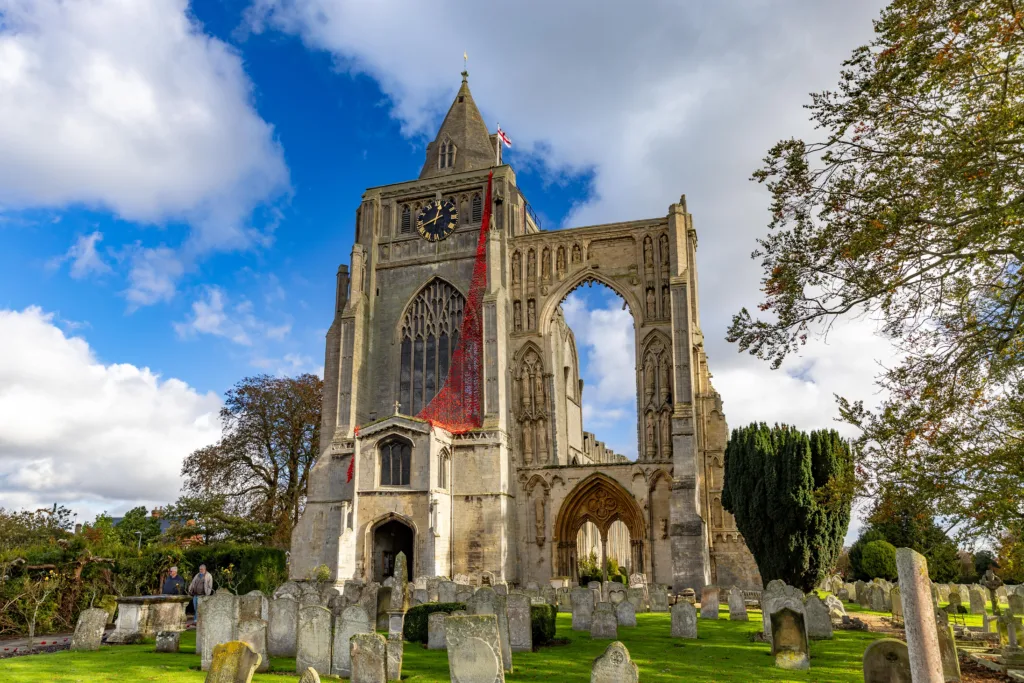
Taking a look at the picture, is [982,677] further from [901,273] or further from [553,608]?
[553,608]

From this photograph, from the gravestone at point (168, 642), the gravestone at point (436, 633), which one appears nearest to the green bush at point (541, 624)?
the gravestone at point (436, 633)

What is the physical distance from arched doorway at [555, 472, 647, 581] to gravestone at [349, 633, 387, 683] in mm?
20317

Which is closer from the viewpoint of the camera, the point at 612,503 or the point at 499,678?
the point at 499,678

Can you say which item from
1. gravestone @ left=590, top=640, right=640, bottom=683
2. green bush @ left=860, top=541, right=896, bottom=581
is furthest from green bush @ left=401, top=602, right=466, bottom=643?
green bush @ left=860, top=541, right=896, bottom=581

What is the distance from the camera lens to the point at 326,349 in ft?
107

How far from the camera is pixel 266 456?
1401 inches

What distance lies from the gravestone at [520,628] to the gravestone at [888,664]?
554 cm

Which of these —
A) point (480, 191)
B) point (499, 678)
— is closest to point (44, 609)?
point (499, 678)

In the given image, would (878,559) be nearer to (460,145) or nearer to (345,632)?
(460,145)

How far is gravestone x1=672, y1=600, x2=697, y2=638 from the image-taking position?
13930 mm

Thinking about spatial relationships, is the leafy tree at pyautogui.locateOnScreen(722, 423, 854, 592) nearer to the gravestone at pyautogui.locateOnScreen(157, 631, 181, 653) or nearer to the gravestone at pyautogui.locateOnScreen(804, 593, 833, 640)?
the gravestone at pyautogui.locateOnScreen(804, 593, 833, 640)

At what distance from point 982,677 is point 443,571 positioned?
61.2ft

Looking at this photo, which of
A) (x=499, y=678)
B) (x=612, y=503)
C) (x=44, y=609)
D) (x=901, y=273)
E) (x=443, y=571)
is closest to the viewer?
(x=499, y=678)

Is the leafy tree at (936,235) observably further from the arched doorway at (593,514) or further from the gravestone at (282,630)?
the arched doorway at (593,514)
